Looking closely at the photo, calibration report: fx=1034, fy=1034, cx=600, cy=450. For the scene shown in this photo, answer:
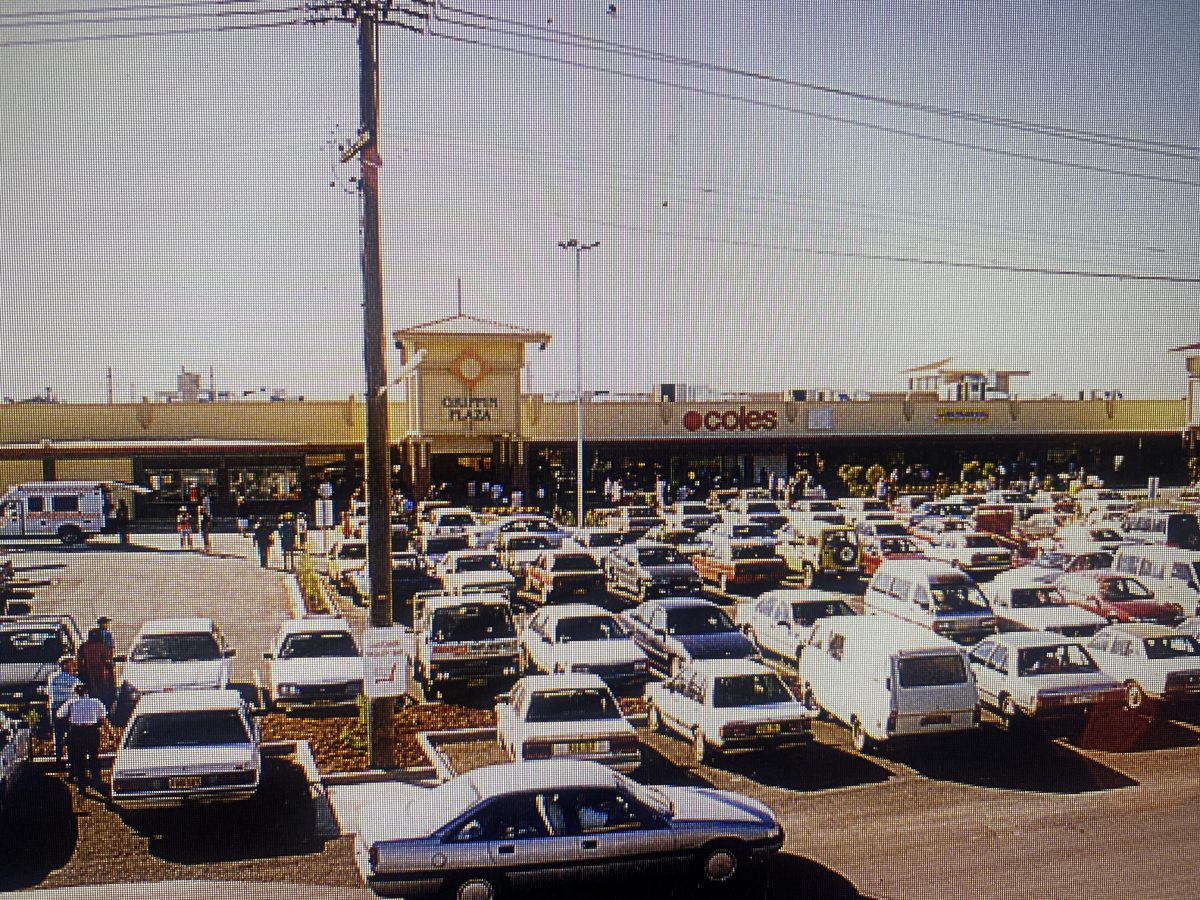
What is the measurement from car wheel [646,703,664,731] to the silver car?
4574 millimetres

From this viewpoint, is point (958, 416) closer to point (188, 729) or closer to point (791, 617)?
point (791, 617)

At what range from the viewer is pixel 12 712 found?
43.0ft

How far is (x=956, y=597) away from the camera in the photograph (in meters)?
17.6

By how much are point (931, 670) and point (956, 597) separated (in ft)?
18.7

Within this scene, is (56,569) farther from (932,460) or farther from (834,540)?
(932,460)

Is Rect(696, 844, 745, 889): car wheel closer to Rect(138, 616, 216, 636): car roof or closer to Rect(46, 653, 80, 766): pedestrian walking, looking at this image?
Rect(46, 653, 80, 766): pedestrian walking

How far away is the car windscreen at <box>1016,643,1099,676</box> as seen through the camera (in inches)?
520

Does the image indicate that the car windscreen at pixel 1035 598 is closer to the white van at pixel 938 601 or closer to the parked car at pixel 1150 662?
the white van at pixel 938 601

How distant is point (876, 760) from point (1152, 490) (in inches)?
1127

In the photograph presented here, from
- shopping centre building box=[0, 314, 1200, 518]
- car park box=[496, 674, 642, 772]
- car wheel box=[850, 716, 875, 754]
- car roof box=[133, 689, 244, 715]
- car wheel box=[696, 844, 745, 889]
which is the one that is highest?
shopping centre building box=[0, 314, 1200, 518]

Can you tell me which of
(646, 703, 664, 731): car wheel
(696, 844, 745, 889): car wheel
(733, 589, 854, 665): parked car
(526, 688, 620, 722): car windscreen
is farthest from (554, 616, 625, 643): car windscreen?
(696, 844, 745, 889): car wheel

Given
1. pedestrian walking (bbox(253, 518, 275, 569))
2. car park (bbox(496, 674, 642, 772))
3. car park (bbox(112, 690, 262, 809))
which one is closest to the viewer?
car park (bbox(112, 690, 262, 809))

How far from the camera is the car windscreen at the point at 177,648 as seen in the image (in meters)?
14.6


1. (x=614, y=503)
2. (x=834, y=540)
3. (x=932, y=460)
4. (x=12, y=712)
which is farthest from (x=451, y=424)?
(x=12, y=712)
